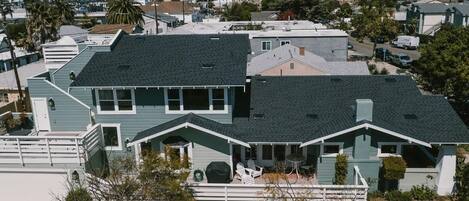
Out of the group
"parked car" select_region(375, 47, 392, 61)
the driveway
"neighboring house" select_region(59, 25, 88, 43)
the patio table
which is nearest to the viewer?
the patio table

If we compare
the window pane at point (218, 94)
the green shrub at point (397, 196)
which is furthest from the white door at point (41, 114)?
the green shrub at point (397, 196)

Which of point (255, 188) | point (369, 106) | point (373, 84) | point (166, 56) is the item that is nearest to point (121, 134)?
point (166, 56)

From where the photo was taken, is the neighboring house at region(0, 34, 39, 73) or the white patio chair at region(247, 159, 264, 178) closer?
the white patio chair at region(247, 159, 264, 178)

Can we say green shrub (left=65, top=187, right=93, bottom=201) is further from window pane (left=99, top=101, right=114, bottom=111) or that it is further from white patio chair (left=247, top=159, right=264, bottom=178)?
white patio chair (left=247, top=159, right=264, bottom=178)

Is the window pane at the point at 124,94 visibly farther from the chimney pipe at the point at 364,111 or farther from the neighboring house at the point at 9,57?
the neighboring house at the point at 9,57

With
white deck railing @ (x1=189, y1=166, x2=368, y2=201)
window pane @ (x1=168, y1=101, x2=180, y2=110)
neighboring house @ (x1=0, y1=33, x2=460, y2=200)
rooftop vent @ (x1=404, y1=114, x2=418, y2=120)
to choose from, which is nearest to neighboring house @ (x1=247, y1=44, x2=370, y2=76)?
neighboring house @ (x1=0, y1=33, x2=460, y2=200)

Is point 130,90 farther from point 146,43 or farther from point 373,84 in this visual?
point 373,84
